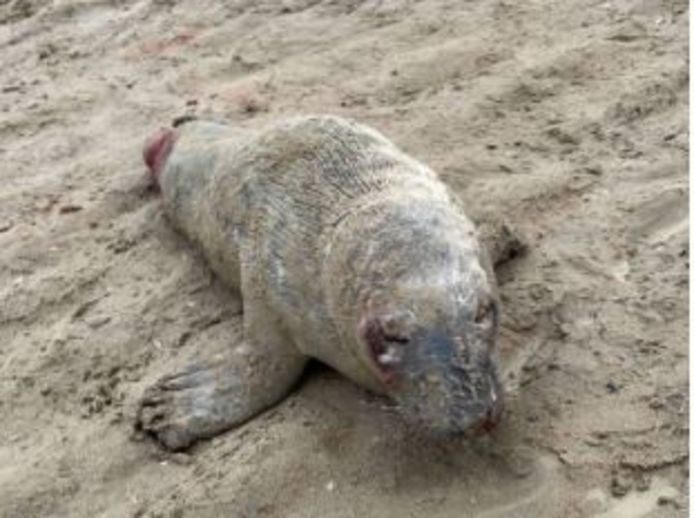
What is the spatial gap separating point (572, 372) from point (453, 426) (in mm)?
683

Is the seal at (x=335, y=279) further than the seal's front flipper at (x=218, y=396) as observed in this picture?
No

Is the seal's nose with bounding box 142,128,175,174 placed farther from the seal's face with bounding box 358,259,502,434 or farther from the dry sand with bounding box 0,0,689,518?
the seal's face with bounding box 358,259,502,434

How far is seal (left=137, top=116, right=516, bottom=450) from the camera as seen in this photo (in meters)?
3.14

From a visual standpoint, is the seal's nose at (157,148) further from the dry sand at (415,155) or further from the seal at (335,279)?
the seal at (335,279)

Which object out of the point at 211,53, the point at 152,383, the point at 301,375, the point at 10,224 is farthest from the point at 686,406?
the point at 211,53

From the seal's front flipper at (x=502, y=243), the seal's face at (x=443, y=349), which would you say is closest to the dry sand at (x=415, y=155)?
the seal's front flipper at (x=502, y=243)

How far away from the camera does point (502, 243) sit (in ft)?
13.4

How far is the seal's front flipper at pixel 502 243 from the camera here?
13.4 ft

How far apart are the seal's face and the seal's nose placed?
1929 mm

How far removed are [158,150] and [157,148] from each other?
11mm

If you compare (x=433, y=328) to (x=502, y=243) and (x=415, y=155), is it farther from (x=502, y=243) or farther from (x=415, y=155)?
(x=415, y=155)

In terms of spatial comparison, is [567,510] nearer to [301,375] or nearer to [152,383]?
[301,375]

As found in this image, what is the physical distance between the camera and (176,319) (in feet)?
14.0

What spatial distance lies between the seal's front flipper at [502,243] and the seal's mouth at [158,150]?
1.42 m
